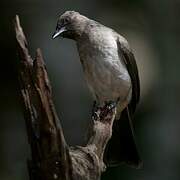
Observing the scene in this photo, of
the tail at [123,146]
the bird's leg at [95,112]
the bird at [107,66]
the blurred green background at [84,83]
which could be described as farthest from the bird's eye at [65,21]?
the blurred green background at [84,83]

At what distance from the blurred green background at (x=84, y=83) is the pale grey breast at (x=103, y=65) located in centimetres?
230

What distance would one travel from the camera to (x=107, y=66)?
8.15 meters

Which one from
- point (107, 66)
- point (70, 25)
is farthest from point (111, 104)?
point (70, 25)

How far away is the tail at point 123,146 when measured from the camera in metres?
8.33

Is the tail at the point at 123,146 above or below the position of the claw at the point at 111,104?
below

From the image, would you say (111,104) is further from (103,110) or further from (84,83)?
(84,83)

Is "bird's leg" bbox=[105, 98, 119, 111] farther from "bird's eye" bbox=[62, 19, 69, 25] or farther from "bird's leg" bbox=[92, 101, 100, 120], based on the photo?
"bird's eye" bbox=[62, 19, 69, 25]

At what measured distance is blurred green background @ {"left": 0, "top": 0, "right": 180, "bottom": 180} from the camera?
10953 mm

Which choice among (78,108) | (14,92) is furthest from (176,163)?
(14,92)

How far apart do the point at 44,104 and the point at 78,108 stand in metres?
5.14

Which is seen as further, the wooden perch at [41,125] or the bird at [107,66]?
the bird at [107,66]

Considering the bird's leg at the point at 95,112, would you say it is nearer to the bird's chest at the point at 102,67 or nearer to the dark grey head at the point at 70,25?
the bird's chest at the point at 102,67

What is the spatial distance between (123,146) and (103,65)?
2.91 feet

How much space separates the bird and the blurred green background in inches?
85.3
